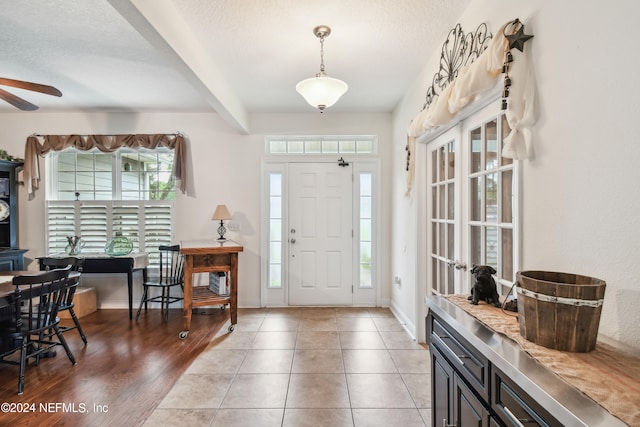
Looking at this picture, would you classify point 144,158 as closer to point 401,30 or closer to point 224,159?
point 224,159

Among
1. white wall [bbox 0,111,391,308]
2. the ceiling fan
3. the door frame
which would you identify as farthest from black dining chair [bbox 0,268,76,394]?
the door frame

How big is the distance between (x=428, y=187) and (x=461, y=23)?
56.9 inches

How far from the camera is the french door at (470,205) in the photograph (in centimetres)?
188

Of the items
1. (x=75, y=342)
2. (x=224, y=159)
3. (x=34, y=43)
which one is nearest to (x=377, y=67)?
(x=224, y=159)

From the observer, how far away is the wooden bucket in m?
0.95

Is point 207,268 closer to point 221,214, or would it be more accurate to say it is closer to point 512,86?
point 221,214

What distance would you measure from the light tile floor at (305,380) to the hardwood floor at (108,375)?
17 centimetres

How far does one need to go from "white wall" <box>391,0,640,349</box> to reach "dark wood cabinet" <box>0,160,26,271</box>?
5.64m

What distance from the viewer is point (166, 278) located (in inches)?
162

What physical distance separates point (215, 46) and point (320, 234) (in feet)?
8.74

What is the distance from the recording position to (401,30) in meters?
2.51

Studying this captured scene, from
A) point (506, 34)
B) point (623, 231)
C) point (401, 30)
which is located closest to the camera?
point (623, 231)

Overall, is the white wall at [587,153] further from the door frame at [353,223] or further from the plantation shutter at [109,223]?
the plantation shutter at [109,223]

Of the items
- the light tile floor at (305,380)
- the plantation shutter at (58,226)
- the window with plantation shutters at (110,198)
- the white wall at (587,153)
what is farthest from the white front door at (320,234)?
the plantation shutter at (58,226)
